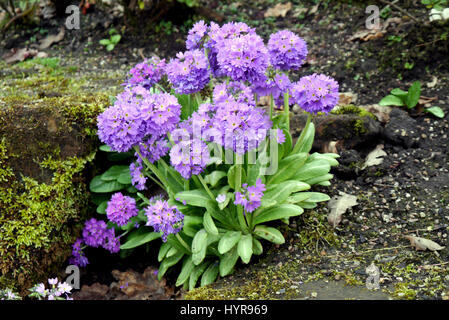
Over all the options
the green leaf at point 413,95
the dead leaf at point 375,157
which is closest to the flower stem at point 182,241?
the dead leaf at point 375,157

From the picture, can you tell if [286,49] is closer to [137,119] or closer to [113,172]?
[137,119]

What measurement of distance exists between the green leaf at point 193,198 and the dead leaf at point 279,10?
4293 millimetres

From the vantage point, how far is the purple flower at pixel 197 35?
3.24 m

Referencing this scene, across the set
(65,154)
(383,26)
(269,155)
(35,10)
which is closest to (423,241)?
(269,155)

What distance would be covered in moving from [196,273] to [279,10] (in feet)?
15.3

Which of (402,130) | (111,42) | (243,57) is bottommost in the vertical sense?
(402,130)

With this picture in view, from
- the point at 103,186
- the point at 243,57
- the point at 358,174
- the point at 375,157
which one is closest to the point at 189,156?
the point at 243,57

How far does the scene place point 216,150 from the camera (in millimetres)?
3373

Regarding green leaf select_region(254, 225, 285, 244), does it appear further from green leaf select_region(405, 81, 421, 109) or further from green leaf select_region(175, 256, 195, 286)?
green leaf select_region(405, 81, 421, 109)

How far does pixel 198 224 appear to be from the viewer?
3566mm

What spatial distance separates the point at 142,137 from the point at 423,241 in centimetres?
207

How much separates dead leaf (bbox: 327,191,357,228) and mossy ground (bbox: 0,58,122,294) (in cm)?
205

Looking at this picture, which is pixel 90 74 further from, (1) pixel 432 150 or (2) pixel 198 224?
(1) pixel 432 150

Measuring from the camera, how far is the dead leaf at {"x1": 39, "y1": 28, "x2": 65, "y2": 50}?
701cm
